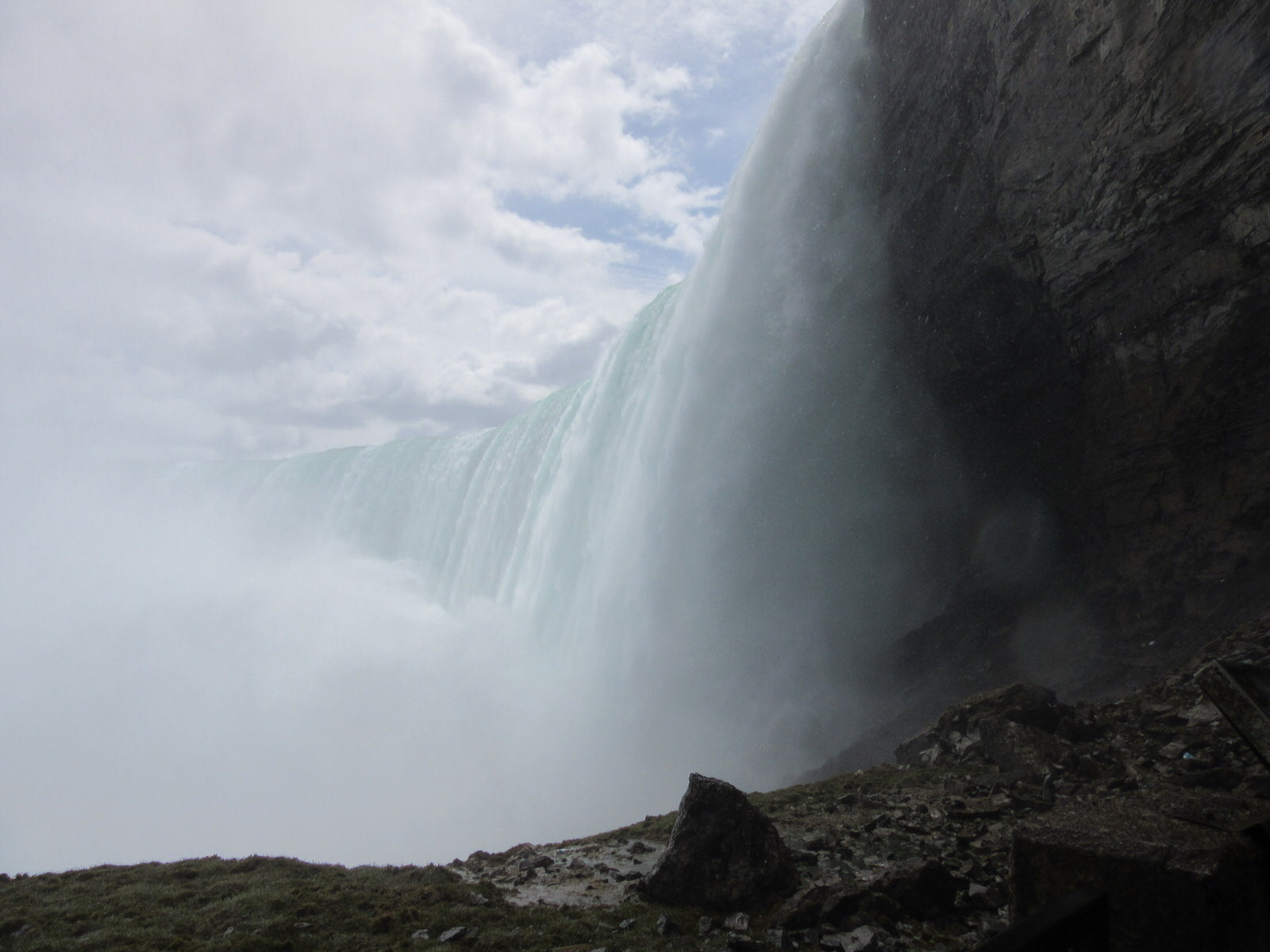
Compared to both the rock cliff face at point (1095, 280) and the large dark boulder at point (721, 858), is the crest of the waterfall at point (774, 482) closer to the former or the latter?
the rock cliff face at point (1095, 280)

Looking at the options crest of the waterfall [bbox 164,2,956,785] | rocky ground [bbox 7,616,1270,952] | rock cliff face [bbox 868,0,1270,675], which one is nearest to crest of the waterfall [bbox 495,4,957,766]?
crest of the waterfall [bbox 164,2,956,785]

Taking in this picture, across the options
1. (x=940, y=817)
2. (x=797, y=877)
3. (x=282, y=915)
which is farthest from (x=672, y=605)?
(x=282, y=915)

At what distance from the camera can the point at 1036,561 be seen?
1089 centimetres

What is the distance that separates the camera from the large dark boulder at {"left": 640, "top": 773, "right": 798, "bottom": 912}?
176 inches

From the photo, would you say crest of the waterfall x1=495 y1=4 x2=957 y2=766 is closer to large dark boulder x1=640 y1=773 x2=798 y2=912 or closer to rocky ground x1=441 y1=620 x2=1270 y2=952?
rocky ground x1=441 y1=620 x2=1270 y2=952

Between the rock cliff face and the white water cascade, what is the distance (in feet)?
4.02

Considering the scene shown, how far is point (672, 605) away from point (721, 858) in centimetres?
1059

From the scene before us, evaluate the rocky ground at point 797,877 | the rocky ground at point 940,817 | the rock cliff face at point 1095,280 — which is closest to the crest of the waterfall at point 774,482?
the rock cliff face at point 1095,280

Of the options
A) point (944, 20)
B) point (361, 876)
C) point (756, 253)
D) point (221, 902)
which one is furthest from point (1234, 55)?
point (221, 902)

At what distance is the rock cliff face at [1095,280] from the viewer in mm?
7543

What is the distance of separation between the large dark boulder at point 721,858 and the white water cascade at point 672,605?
770cm

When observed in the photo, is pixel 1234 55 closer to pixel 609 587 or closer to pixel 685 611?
pixel 685 611

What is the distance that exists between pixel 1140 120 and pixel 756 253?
276 inches

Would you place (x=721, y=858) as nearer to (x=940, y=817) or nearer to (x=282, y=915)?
(x=940, y=817)
